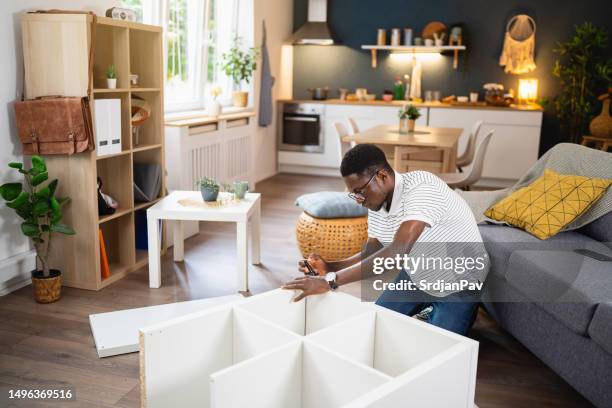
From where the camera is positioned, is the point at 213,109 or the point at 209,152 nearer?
the point at 209,152

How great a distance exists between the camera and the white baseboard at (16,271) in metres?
3.45

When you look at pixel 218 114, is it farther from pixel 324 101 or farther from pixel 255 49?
pixel 324 101

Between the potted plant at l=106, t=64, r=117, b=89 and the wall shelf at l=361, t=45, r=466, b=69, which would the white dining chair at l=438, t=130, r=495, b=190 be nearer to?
the potted plant at l=106, t=64, r=117, b=89

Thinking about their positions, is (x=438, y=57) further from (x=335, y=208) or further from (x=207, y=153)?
(x=335, y=208)

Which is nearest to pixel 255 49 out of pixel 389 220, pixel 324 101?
pixel 324 101

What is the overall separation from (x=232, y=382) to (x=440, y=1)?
23.3 ft

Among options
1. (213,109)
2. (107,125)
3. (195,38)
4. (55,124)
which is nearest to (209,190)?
(107,125)

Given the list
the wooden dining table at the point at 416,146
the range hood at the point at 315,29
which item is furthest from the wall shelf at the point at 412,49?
the wooden dining table at the point at 416,146

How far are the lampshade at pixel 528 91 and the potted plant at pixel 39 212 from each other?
5.70 meters

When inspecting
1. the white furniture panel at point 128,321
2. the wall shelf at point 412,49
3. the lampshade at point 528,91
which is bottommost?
the white furniture panel at point 128,321

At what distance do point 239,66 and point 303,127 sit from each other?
171 cm

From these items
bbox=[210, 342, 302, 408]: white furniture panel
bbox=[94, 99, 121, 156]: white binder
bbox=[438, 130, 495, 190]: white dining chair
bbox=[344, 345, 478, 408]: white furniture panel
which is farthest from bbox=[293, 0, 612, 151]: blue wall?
bbox=[210, 342, 302, 408]: white furniture panel

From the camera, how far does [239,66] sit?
6.27m

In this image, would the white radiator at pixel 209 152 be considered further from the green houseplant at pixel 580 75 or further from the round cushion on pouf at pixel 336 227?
the green houseplant at pixel 580 75
